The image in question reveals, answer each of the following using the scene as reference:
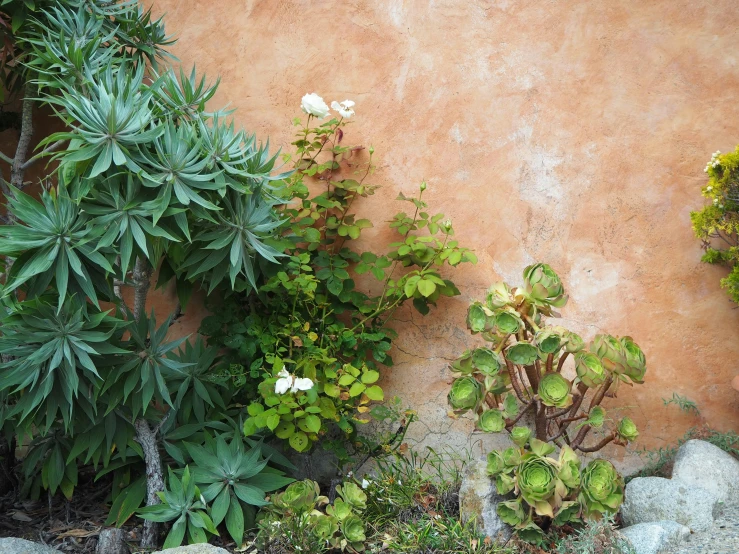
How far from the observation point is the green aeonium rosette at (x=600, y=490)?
2.98 m

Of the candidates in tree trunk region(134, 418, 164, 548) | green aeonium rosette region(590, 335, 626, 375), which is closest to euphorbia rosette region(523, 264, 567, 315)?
green aeonium rosette region(590, 335, 626, 375)

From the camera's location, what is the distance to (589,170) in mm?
3768

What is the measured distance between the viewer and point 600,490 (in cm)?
298

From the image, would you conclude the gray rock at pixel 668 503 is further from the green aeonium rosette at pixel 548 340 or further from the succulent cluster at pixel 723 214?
the succulent cluster at pixel 723 214

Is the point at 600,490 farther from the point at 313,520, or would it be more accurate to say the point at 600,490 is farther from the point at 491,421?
the point at 313,520

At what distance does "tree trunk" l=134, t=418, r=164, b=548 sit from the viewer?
326 cm

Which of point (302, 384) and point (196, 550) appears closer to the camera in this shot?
point (196, 550)

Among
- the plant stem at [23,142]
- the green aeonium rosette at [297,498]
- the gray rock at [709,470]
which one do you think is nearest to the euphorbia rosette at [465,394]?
the green aeonium rosette at [297,498]

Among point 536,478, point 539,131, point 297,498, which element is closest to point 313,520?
point 297,498

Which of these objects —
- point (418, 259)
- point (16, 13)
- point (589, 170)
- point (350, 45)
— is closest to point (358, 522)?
point (418, 259)

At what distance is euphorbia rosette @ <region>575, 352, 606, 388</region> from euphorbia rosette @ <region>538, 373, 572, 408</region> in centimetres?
9

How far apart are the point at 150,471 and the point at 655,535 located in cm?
224

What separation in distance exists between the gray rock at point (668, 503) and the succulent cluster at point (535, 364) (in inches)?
9.2

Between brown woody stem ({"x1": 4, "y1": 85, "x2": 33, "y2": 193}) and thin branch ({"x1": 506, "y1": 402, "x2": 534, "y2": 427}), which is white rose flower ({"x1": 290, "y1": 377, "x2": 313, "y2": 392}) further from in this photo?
brown woody stem ({"x1": 4, "y1": 85, "x2": 33, "y2": 193})
